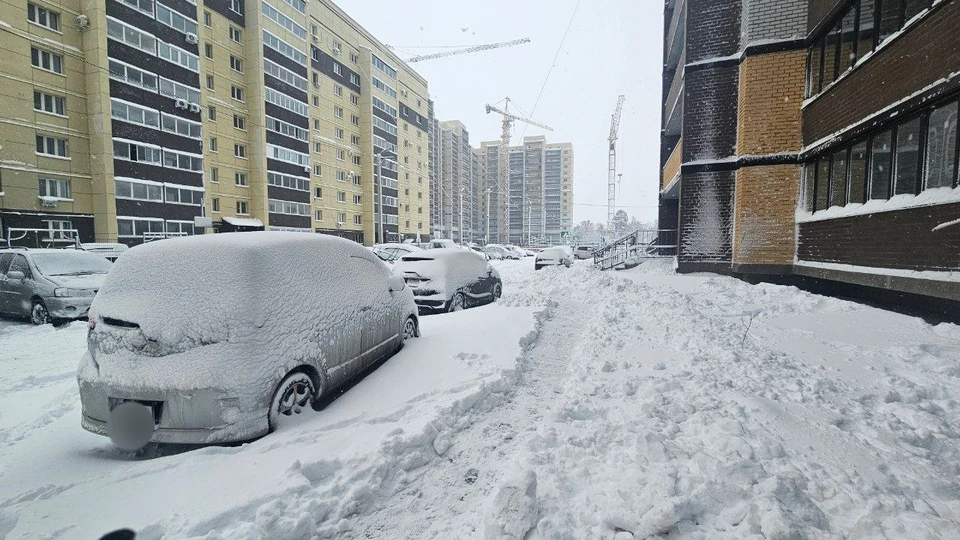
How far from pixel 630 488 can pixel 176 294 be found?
3598 millimetres

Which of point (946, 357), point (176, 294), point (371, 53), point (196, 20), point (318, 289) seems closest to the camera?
point (176, 294)

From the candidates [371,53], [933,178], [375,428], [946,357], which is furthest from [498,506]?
[371,53]

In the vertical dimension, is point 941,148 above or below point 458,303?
above

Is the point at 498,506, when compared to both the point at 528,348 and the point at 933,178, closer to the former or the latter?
the point at 528,348

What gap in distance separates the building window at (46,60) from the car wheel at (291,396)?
3411cm

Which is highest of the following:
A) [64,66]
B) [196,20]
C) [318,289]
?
[196,20]

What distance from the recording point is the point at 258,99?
36.1 meters

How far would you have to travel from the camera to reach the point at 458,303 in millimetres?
9172

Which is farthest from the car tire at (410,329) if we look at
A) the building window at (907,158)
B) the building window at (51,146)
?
the building window at (51,146)

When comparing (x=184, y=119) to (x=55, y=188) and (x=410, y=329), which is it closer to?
(x=55, y=188)

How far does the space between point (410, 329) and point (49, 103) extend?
33.2 meters

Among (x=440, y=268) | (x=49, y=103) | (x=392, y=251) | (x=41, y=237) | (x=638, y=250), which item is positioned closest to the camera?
(x=440, y=268)

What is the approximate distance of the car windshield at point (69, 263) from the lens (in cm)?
831

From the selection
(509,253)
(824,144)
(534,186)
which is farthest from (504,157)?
(824,144)
